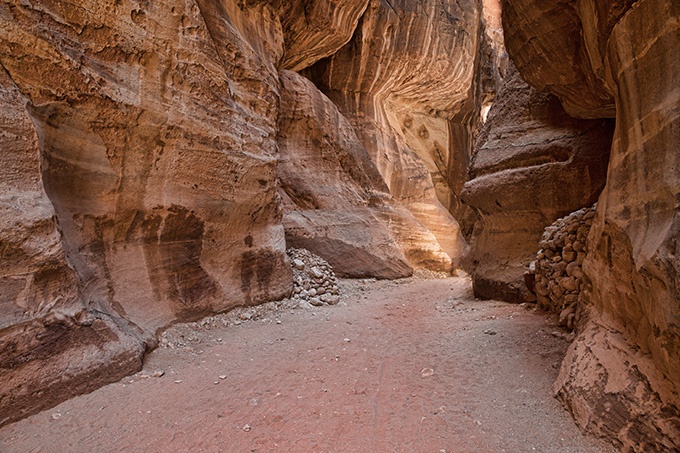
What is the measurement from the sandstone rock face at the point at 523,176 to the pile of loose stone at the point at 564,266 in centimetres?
75

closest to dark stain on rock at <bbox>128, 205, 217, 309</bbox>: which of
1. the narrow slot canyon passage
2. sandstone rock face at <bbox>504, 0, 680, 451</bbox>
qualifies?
the narrow slot canyon passage

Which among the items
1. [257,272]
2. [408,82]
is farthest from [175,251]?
[408,82]

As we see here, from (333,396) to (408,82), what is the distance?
45.4ft

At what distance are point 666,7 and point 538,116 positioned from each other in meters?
4.13

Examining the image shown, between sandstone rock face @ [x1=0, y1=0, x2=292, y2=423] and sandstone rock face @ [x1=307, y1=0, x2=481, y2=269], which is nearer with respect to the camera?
sandstone rock face @ [x1=0, y1=0, x2=292, y2=423]

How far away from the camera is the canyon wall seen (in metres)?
2.71

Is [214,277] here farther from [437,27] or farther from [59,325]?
[437,27]

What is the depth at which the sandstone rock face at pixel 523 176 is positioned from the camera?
506 centimetres

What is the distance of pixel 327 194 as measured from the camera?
9094 mm

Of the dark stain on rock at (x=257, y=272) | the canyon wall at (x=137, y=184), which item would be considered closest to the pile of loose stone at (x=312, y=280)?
the canyon wall at (x=137, y=184)

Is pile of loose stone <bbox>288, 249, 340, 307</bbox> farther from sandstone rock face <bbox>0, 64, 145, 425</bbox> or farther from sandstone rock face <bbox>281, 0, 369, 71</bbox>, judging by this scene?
sandstone rock face <bbox>281, 0, 369, 71</bbox>

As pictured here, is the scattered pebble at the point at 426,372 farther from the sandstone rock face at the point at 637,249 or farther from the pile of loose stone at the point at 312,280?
the pile of loose stone at the point at 312,280

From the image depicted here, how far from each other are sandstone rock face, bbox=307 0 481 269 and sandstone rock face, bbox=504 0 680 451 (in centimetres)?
872

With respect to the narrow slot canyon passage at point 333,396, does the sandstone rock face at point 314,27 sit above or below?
above
